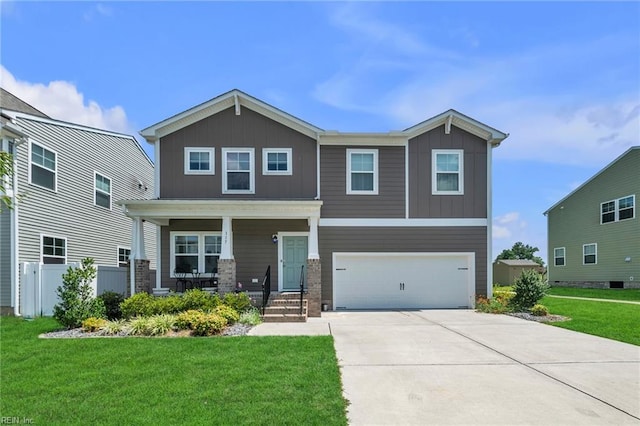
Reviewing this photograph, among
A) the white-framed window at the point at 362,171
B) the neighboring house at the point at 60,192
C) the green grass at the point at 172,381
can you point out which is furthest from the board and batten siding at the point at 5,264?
the white-framed window at the point at 362,171

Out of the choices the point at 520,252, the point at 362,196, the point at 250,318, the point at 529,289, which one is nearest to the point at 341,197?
the point at 362,196

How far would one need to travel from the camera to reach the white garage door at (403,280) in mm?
14438

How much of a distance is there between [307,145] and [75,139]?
8.53 meters

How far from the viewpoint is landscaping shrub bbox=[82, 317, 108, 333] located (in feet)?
30.8

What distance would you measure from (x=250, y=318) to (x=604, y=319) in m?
9.77

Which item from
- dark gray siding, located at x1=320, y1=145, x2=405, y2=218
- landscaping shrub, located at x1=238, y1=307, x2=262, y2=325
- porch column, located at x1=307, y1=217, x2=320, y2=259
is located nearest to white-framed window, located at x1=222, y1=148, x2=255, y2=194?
dark gray siding, located at x1=320, y1=145, x2=405, y2=218

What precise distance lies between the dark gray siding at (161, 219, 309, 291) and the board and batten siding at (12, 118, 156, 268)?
3.59 meters

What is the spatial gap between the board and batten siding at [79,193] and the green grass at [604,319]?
1508 cm

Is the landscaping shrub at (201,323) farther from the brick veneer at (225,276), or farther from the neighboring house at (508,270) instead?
the neighboring house at (508,270)

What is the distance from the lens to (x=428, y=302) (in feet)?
48.2

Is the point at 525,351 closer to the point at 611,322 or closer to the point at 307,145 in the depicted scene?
the point at 611,322

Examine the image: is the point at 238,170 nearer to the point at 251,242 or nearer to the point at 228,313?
the point at 251,242

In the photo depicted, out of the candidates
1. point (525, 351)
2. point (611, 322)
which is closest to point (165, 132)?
point (525, 351)

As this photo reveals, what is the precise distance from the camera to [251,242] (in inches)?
561
